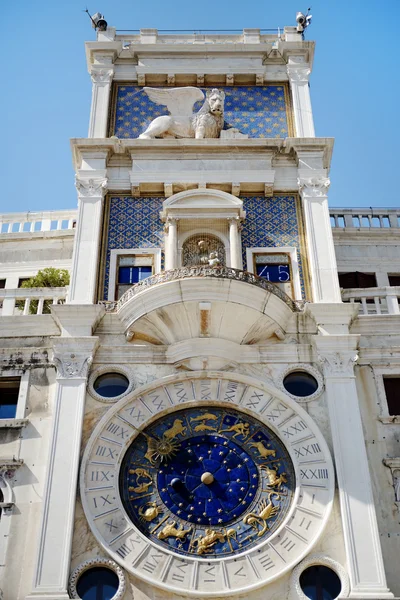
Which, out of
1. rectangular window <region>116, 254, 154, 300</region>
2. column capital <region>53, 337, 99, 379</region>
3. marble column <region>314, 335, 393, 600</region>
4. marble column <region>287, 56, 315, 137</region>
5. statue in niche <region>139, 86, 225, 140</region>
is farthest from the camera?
marble column <region>287, 56, 315, 137</region>

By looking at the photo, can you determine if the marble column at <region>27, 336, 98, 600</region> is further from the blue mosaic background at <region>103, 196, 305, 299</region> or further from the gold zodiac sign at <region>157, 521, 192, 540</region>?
the blue mosaic background at <region>103, 196, 305, 299</region>

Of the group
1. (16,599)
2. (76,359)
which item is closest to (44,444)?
(76,359)

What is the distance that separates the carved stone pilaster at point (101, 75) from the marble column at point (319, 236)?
5713 mm

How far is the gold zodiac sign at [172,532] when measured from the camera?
45.8 feet

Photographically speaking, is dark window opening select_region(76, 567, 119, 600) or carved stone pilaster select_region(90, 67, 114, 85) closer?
dark window opening select_region(76, 567, 119, 600)

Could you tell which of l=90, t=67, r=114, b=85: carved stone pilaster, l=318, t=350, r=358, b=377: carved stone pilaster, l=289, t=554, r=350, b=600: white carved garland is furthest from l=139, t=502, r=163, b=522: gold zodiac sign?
l=90, t=67, r=114, b=85: carved stone pilaster

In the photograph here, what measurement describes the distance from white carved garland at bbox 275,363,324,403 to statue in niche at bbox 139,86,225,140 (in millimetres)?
6674

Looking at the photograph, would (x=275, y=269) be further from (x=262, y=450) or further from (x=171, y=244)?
(x=262, y=450)

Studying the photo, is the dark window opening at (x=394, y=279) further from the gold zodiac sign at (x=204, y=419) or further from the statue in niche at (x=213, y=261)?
the gold zodiac sign at (x=204, y=419)

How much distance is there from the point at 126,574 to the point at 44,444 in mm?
2938

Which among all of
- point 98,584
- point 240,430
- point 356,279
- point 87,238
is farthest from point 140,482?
point 356,279

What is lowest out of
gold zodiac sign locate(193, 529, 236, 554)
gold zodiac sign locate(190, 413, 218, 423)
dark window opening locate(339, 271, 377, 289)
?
gold zodiac sign locate(193, 529, 236, 554)

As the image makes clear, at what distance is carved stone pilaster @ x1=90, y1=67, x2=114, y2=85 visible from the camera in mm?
21281

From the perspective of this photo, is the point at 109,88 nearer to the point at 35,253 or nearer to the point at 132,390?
the point at 35,253
